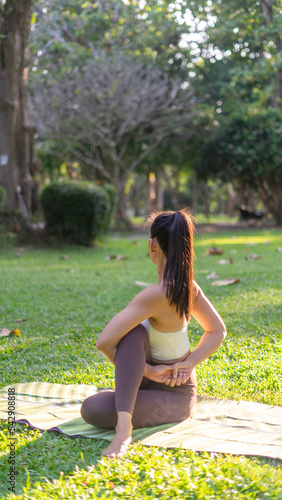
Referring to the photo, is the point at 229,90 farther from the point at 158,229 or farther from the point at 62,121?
the point at 158,229

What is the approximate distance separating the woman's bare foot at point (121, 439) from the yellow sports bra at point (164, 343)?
0.34 metres

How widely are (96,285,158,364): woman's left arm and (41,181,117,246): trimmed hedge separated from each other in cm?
677

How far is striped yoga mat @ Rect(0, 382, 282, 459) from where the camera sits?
212cm

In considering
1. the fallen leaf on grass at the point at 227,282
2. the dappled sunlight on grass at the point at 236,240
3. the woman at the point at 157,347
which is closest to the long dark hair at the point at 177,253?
the woman at the point at 157,347

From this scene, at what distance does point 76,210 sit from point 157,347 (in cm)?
685

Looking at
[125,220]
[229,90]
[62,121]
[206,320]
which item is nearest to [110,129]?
[62,121]

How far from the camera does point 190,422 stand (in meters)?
2.37

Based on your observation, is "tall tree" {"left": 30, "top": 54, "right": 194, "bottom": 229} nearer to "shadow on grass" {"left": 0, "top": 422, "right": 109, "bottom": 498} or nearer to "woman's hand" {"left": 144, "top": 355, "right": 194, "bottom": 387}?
"woman's hand" {"left": 144, "top": 355, "right": 194, "bottom": 387}

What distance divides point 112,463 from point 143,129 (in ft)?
43.0

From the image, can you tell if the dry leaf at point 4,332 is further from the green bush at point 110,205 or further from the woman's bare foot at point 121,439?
the green bush at point 110,205

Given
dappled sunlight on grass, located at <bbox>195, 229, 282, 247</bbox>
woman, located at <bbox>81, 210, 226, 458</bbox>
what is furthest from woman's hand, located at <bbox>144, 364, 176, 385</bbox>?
dappled sunlight on grass, located at <bbox>195, 229, 282, 247</bbox>

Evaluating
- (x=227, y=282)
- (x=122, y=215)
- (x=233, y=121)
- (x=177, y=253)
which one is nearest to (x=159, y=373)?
(x=177, y=253)

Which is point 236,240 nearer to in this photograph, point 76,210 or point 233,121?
point 76,210

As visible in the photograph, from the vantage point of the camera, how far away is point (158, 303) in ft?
7.50
